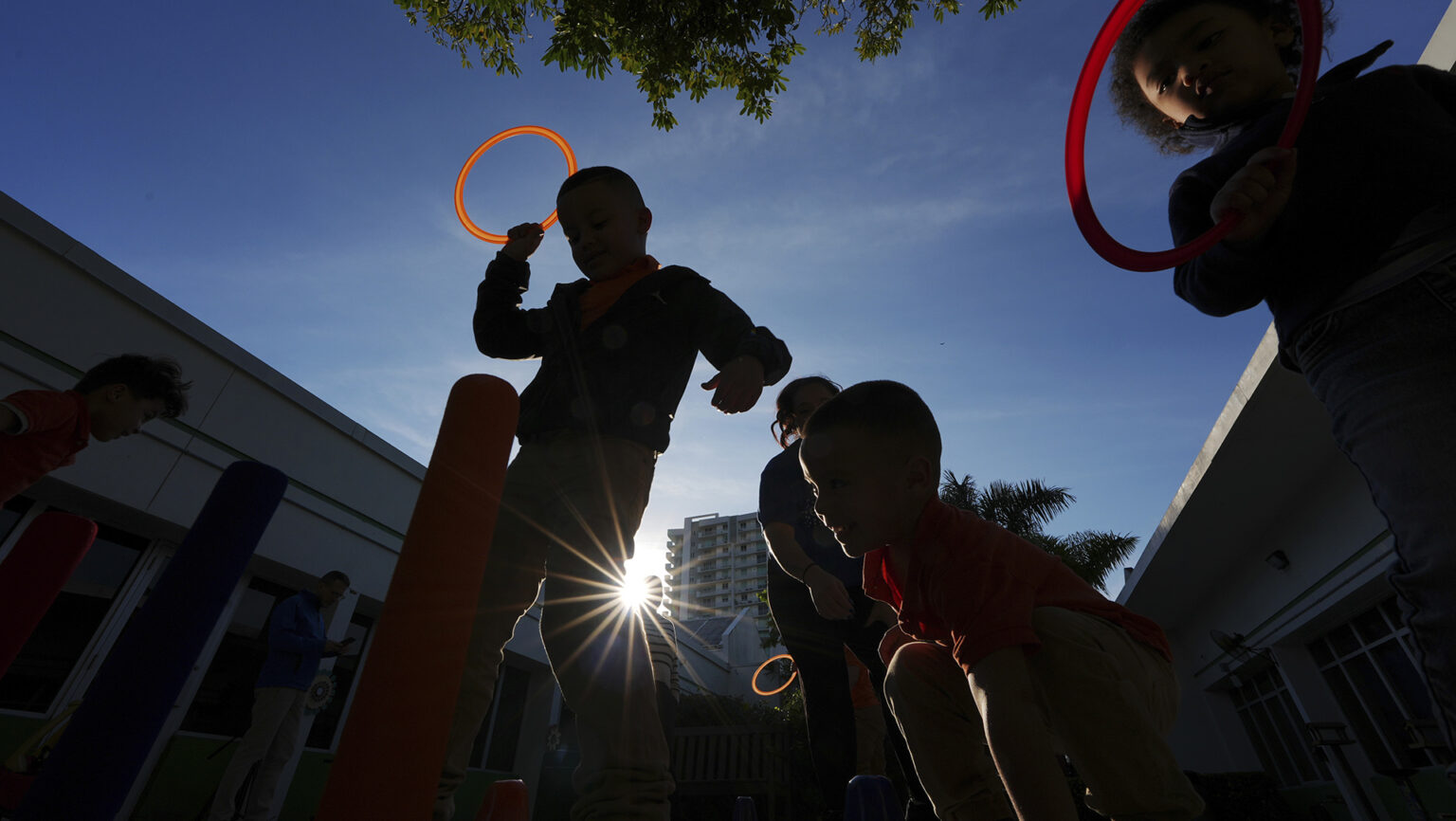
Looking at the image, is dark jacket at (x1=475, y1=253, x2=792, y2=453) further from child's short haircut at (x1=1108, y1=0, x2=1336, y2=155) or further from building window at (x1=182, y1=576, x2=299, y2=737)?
building window at (x1=182, y1=576, x2=299, y2=737)

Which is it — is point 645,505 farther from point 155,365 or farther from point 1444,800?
point 1444,800

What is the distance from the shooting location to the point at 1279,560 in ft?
32.6

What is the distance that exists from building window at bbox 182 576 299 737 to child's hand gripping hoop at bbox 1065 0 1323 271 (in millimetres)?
9072

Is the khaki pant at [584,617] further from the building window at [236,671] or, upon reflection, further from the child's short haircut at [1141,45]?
the building window at [236,671]

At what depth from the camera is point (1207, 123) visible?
1939 millimetres

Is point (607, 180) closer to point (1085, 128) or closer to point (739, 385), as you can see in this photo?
point (739, 385)

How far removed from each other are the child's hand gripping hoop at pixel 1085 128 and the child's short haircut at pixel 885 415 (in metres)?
0.88

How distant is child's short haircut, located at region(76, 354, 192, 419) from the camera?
11.3 ft

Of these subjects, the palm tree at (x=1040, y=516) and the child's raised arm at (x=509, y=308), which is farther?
the palm tree at (x=1040, y=516)

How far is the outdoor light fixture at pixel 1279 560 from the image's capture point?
9859 mm

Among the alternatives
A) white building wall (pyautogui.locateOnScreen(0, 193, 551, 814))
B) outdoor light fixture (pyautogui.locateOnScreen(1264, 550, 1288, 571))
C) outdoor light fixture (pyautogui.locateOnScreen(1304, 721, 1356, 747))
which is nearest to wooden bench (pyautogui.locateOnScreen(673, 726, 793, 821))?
white building wall (pyautogui.locateOnScreen(0, 193, 551, 814))

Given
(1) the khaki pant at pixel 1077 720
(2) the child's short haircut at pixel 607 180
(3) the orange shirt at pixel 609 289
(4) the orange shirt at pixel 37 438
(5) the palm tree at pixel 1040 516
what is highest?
(5) the palm tree at pixel 1040 516

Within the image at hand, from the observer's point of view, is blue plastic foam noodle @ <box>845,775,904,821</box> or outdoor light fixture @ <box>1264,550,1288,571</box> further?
outdoor light fixture @ <box>1264,550,1288,571</box>

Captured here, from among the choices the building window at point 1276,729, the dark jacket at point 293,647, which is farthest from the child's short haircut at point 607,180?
the building window at point 1276,729
